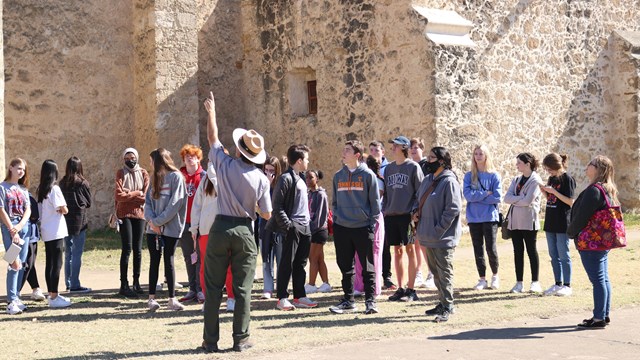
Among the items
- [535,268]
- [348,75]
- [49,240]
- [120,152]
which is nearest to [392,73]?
[348,75]

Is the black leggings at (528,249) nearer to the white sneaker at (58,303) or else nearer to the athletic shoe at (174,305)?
the athletic shoe at (174,305)

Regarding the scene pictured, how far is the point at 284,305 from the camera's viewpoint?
333 inches

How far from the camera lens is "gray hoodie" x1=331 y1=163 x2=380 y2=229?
8289mm

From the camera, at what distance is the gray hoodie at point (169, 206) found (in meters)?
8.52

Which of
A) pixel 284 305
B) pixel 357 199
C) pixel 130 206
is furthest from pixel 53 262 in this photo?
pixel 357 199

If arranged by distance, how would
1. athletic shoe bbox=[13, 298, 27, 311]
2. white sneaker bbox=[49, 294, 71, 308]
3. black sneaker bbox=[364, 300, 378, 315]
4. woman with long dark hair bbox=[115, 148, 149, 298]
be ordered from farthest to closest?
1. woman with long dark hair bbox=[115, 148, 149, 298]
2. white sneaker bbox=[49, 294, 71, 308]
3. athletic shoe bbox=[13, 298, 27, 311]
4. black sneaker bbox=[364, 300, 378, 315]

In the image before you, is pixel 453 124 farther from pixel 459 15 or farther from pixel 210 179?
pixel 210 179

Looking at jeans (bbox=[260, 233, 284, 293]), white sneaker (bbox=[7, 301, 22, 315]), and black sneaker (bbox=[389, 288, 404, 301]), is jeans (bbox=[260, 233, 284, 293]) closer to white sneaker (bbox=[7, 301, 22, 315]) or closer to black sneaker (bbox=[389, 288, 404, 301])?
black sneaker (bbox=[389, 288, 404, 301])

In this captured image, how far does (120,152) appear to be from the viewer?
619 inches

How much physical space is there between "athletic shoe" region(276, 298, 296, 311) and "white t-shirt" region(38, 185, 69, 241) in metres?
2.45

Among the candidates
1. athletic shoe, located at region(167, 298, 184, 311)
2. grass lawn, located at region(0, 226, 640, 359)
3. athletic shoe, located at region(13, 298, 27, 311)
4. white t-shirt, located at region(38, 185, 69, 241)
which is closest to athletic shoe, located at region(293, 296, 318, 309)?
grass lawn, located at region(0, 226, 640, 359)

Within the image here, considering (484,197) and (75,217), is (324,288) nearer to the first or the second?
(484,197)

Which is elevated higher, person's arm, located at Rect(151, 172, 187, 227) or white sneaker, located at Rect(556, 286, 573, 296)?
person's arm, located at Rect(151, 172, 187, 227)

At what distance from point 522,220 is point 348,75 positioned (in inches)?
272
